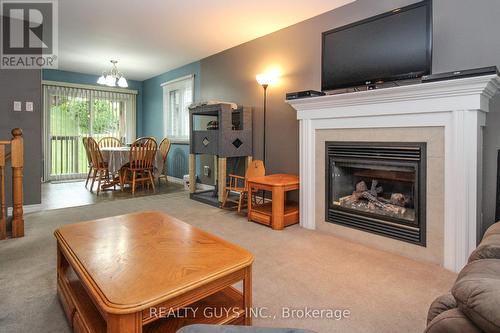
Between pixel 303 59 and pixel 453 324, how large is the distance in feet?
10.8

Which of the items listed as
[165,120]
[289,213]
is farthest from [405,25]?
[165,120]

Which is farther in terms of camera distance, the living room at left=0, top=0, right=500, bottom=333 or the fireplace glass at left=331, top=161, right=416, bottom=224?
the fireplace glass at left=331, top=161, right=416, bottom=224

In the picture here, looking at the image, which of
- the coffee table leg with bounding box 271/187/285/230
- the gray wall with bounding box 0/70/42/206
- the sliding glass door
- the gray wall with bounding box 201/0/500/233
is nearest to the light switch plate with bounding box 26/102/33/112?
the gray wall with bounding box 0/70/42/206

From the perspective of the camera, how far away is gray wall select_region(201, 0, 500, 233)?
2207mm

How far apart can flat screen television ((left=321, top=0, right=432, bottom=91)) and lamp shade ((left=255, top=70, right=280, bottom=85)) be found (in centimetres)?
98

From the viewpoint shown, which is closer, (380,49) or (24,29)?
(380,49)

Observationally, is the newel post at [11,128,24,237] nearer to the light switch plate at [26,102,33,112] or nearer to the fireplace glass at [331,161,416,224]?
the light switch plate at [26,102,33,112]

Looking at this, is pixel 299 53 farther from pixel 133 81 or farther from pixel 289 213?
pixel 133 81

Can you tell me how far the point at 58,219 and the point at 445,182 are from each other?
3760 millimetres

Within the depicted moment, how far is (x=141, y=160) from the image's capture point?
4926mm

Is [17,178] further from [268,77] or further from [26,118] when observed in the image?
[268,77]

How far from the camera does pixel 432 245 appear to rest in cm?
215

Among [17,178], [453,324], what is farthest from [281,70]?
[453,324]

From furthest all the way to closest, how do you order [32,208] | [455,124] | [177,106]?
[177,106] < [32,208] < [455,124]
